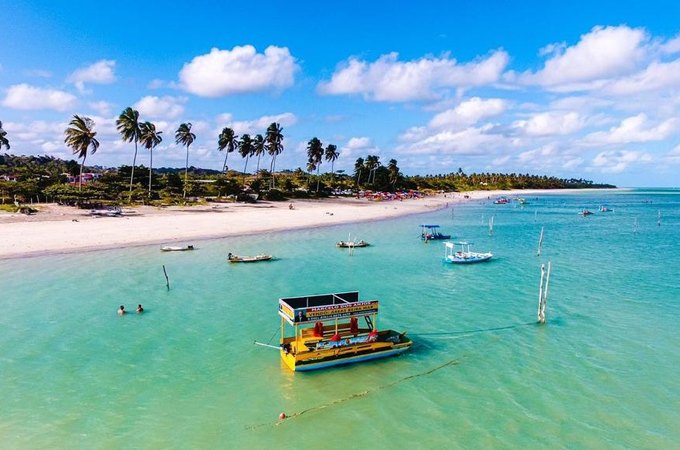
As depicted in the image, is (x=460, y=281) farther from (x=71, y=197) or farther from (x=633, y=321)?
(x=71, y=197)

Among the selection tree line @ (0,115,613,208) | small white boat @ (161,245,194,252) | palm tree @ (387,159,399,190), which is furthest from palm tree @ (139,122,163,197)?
palm tree @ (387,159,399,190)

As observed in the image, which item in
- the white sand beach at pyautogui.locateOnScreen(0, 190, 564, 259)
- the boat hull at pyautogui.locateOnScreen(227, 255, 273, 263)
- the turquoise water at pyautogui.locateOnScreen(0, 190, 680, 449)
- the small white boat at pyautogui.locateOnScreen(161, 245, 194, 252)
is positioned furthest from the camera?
the small white boat at pyautogui.locateOnScreen(161, 245, 194, 252)

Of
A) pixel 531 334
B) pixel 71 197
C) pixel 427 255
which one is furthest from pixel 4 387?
pixel 71 197

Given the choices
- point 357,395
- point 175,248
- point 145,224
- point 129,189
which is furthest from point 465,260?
point 129,189

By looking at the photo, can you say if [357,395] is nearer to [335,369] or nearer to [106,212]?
[335,369]

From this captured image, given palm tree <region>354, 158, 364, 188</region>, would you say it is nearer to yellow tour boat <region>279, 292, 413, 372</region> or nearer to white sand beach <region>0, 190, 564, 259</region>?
white sand beach <region>0, 190, 564, 259</region>

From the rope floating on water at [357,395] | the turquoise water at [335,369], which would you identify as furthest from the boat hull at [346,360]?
the rope floating on water at [357,395]

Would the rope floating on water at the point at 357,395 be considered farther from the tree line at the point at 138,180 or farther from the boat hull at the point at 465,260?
the tree line at the point at 138,180
